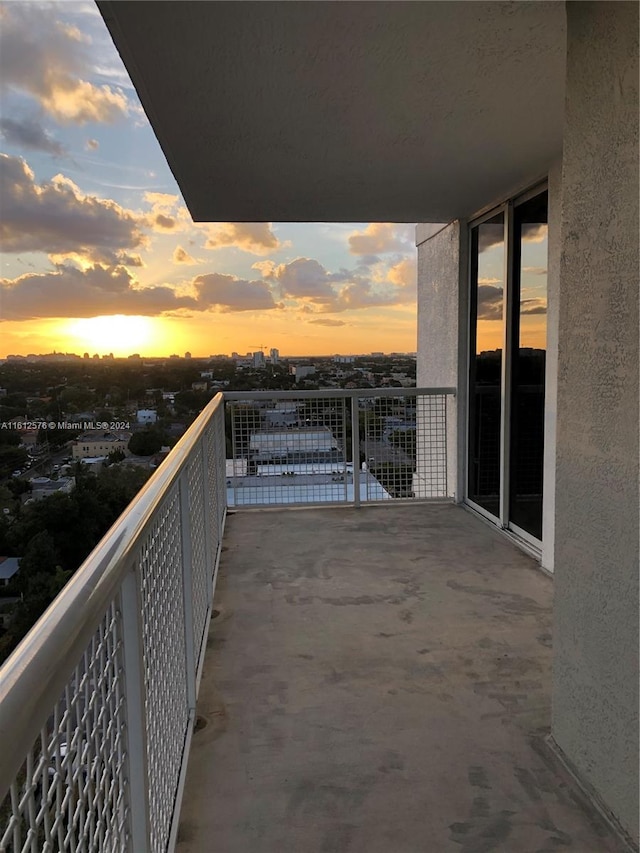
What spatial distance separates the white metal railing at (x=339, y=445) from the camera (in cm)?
483

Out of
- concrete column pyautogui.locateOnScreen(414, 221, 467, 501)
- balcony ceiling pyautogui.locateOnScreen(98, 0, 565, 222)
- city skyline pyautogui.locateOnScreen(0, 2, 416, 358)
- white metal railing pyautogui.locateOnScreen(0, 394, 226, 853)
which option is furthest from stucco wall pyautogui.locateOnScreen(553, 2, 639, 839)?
city skyline pyautogui.locateOnScreen(0, 2, 416, 358)

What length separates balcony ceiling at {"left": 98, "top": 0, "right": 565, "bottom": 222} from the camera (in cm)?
178

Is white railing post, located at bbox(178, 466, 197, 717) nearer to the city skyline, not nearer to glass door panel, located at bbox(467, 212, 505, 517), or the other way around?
the city skyline

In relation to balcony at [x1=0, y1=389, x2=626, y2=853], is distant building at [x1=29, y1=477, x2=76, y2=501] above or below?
above

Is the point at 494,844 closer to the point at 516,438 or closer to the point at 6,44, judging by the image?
the point at 516,438

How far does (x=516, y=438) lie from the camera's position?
3982mm

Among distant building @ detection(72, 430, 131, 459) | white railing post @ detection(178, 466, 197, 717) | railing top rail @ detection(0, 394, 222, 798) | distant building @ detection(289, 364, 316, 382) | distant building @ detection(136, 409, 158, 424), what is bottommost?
white railing post @ detection(178, 466, 197, 717)

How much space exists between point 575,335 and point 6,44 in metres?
4.37

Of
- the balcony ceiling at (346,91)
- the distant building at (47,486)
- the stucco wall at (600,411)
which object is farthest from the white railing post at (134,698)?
the balcony ceiling at (346,91)

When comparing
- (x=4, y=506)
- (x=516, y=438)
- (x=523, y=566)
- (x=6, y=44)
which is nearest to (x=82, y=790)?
(x=4, y=506)

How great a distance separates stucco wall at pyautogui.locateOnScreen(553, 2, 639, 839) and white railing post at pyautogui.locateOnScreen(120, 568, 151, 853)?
1156 millimetres

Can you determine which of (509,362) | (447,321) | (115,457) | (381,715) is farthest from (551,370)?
(115,457)

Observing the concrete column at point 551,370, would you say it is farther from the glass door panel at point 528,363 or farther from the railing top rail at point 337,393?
the railing top rail at point 337,393

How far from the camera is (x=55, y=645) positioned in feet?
2.13
